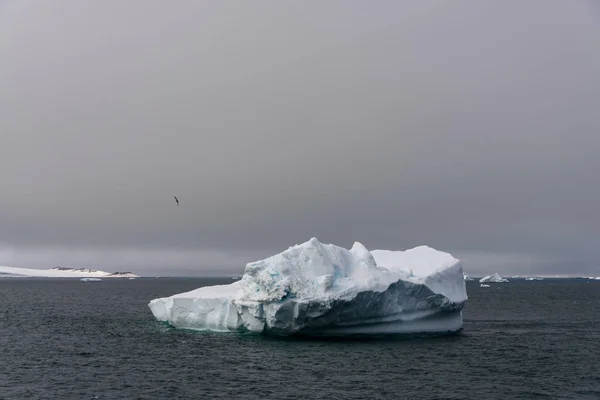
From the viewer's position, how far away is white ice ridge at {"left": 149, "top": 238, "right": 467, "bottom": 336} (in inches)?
1267

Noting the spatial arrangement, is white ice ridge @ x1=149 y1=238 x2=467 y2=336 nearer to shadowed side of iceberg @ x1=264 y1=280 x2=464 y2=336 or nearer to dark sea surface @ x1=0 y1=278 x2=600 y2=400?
shadowed side of iceberg @ x1=264 y1=280 x2=464 y2=336

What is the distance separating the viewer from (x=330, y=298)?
31.5 meters

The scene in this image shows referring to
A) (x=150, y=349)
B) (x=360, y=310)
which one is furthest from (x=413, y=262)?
(x=150, y=349)

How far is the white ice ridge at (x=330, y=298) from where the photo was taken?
32188 millimetres

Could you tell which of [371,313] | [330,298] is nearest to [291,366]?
[330,298]

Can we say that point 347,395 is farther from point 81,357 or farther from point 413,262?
point 413,262

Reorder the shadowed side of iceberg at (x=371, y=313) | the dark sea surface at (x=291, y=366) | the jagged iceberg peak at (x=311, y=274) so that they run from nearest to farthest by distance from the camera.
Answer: the dark sea surface at (x=291, y=366) < the jagged iceberg peak at (x=311, y=274) < the shadowed side of iceberg at (x=371, y=313)

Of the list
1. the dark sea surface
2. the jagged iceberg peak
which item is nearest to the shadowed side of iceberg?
the jagged iceberg peak

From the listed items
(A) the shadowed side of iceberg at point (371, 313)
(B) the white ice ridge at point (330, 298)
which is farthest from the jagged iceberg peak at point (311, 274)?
(A) the shadowed side of iceberg at point (371, 313)

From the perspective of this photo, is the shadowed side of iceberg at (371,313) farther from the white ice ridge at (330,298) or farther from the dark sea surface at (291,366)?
the dark sea surface at (291,366)

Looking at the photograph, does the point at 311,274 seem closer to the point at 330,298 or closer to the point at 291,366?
the point at 330,298

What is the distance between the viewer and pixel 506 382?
81.3 feet

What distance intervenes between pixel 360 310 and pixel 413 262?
709 centimetres

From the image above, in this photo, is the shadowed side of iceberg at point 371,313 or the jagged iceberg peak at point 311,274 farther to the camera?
the shadowed side of iceberg at point 371,313
